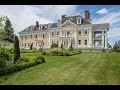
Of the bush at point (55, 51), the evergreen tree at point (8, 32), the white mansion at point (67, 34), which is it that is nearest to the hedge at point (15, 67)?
the bush at point (55, 51)

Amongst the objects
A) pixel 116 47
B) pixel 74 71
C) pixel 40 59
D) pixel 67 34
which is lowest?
pixel 74 71

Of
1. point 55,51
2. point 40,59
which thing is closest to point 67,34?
point 55,51

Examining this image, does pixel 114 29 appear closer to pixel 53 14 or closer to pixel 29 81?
pixel 53 14

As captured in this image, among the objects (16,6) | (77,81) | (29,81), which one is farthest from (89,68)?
(16,6)

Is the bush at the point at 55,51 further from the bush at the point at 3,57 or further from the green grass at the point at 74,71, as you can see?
the bush at the point at 3,57

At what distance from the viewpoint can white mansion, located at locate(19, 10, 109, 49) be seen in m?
A: 5.68

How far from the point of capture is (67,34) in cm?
656

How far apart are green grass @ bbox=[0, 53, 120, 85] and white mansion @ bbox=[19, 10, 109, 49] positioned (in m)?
0.38

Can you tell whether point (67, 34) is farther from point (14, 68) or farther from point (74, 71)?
point (14, 68)

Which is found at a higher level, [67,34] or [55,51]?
[67,34]

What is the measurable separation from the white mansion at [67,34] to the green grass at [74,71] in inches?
15.0

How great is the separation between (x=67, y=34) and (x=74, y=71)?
1502mm

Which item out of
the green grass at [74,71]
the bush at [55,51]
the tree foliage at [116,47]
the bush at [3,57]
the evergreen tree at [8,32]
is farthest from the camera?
the bush at [55,51]

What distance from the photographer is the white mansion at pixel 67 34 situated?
5684mm
